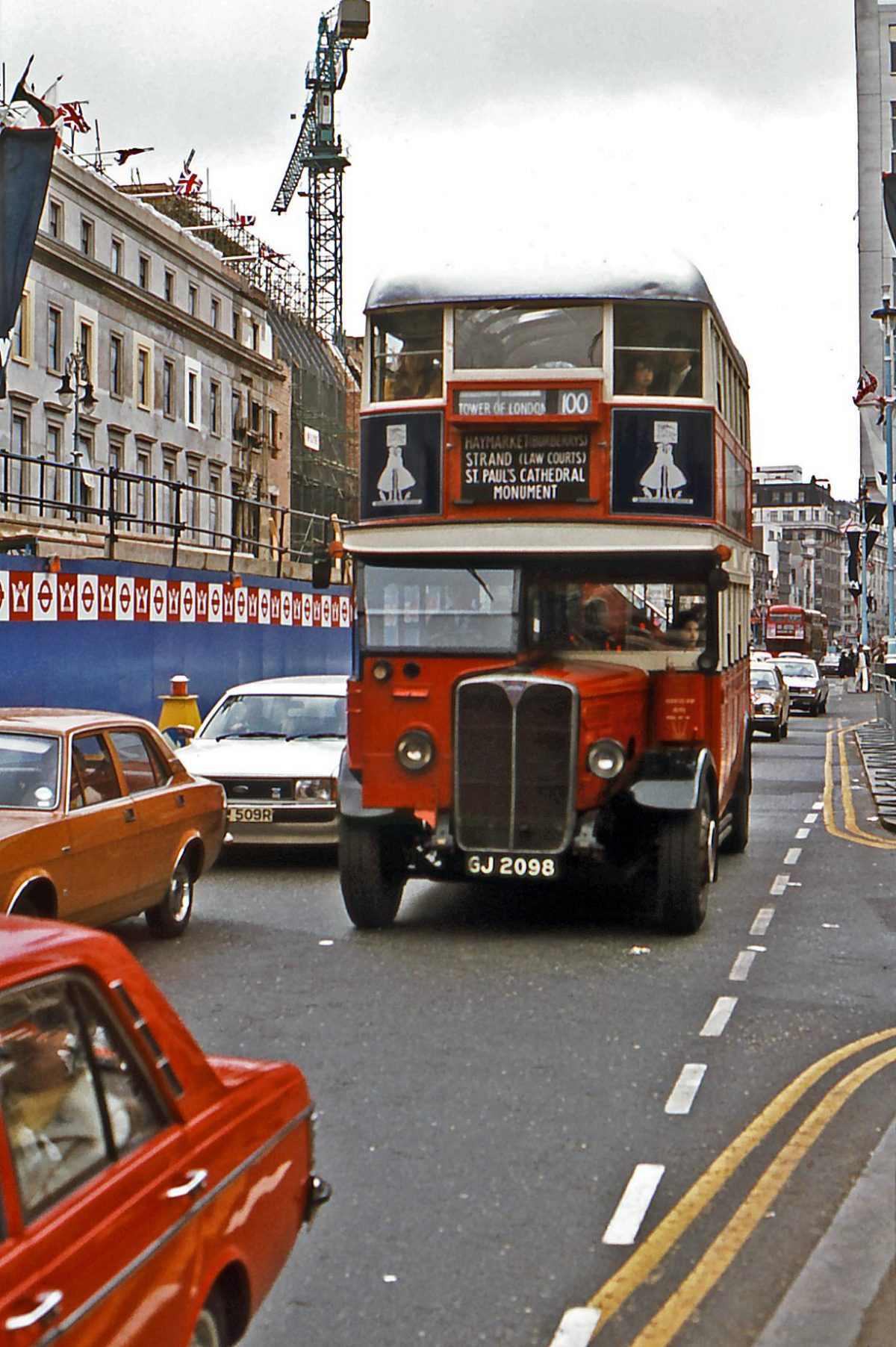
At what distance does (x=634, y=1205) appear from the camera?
5.88 meters

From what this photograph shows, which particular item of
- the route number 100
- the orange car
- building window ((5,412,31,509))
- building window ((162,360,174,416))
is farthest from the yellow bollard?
building window ((162,360,174,416))

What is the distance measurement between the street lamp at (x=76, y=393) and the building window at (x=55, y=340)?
0.86 feet

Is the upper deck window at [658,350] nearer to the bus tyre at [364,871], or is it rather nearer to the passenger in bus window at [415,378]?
the passenger in bus window at [415,378]

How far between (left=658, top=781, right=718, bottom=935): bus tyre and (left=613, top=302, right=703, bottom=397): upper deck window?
107 inches

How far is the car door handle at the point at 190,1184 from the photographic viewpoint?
350 centimetres

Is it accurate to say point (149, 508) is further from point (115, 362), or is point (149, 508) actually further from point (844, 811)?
point (844, 811)

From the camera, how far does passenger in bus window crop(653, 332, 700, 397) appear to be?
37.1 ft

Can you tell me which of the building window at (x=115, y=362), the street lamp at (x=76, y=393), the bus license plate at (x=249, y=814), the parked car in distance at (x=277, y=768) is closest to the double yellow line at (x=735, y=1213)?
the parked car in distance at (x=277, y=768)

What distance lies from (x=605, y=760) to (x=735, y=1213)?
517 cm

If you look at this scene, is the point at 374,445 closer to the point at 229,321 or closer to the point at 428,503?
the point at 428,503

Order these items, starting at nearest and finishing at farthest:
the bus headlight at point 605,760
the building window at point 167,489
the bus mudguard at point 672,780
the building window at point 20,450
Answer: the bus headlight at point 605,760 → the bus mudguard at point 672,780 → the building window at point 20,450 → the building window at point 167,489

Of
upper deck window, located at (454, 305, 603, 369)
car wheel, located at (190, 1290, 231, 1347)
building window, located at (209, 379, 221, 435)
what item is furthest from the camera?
building window, located at (209, 379, 221, 435)

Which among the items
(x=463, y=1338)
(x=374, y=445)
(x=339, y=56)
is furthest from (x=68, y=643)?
(x=339, y=56)

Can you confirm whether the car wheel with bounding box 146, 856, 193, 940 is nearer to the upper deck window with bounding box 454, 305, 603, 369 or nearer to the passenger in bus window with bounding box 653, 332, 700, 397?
the upper deck window with bounding box 454, 305, 603, 369
